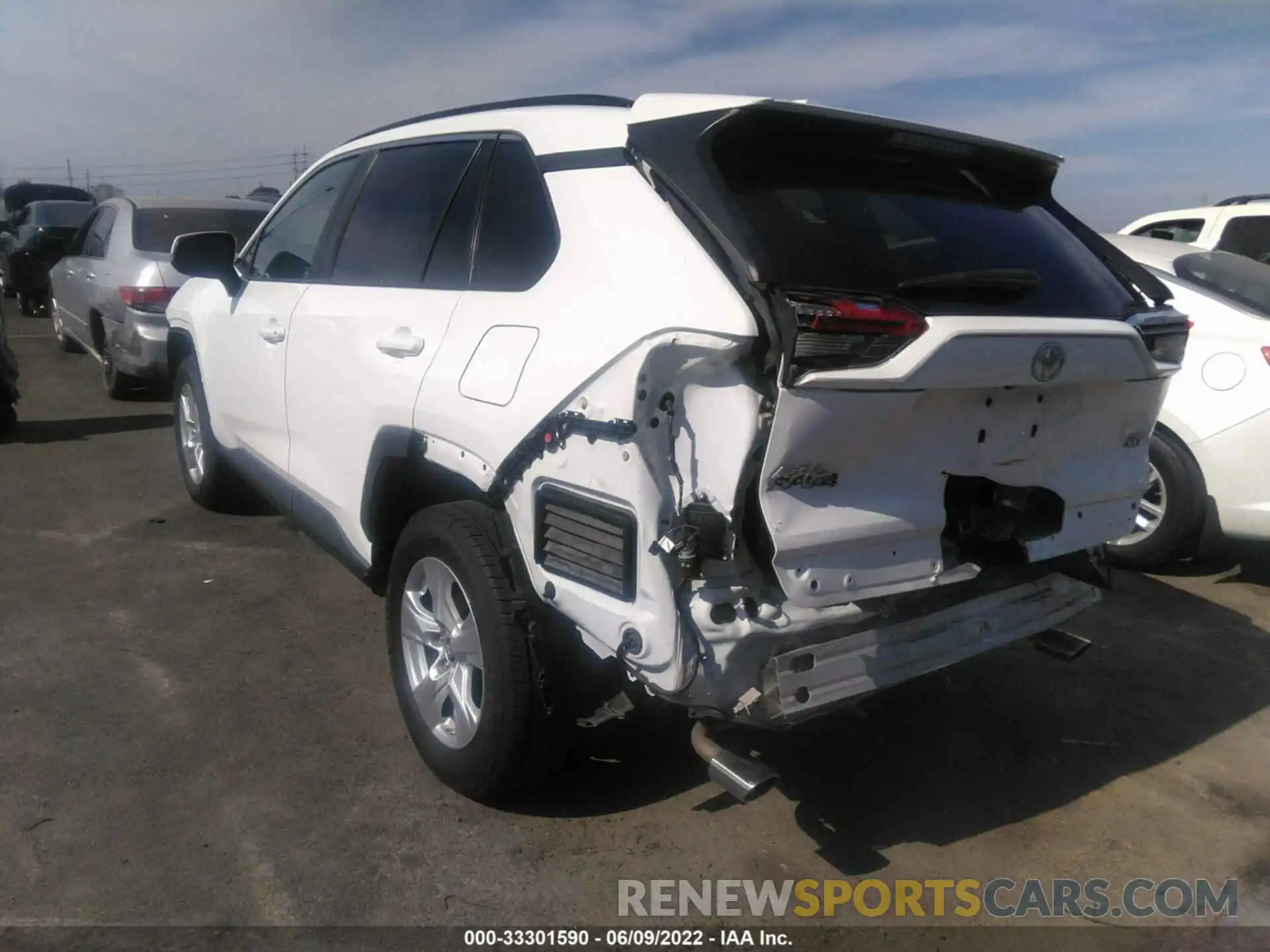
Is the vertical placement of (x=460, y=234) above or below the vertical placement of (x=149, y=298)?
above

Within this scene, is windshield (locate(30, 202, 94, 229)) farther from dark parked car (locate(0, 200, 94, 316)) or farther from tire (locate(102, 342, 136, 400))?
tire (locate(102, 342, 136, 400))

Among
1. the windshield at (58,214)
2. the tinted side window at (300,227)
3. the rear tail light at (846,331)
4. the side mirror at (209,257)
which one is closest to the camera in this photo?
the rear tail light at (846,331)

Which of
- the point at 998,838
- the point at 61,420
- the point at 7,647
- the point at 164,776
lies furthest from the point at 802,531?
the point at 61,420

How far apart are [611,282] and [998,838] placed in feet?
6.68

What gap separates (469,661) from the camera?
9.83 feet

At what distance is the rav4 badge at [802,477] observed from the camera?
2297mm

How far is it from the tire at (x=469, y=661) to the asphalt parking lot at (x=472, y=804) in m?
0.19

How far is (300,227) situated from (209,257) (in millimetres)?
504

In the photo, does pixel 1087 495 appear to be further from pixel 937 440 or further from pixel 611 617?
pixel 611 617

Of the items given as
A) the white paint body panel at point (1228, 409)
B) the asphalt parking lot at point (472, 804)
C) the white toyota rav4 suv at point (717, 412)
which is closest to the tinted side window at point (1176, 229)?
the white paint body panel at point (1228, 409)

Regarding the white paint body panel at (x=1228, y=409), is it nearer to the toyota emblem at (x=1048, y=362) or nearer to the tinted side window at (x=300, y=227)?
the toyota emblem at (x=1048, y=362)

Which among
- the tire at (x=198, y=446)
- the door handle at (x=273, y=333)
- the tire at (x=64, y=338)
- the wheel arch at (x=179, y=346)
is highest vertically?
the door handle at (x=273, y=333)

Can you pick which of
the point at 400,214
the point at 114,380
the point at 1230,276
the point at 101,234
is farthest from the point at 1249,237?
the point at 101,234

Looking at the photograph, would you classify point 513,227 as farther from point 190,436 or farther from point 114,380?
point 114,380
